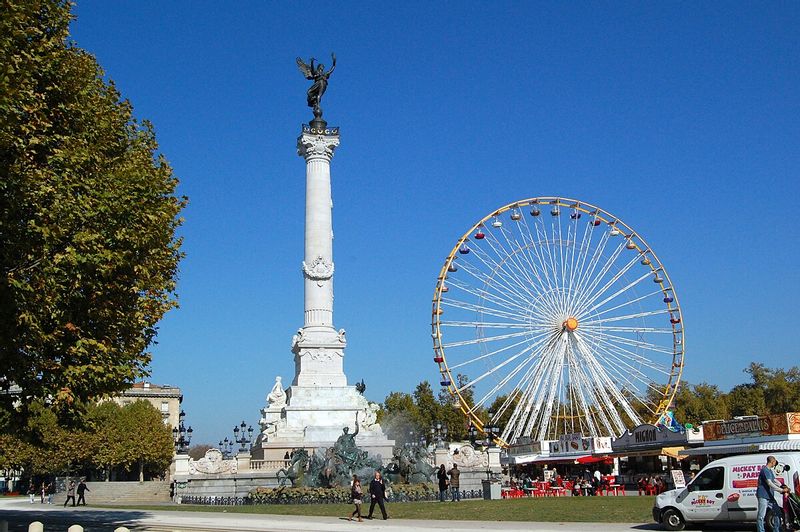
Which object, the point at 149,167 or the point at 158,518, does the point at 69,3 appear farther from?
the point at 158,518

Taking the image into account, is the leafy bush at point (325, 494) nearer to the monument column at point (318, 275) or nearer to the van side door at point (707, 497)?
the monument column at point (318, 275)

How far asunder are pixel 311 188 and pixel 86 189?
34.8 m

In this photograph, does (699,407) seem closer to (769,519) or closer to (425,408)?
(425,408)

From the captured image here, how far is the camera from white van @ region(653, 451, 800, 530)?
58.7 feet

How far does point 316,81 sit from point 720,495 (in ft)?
154

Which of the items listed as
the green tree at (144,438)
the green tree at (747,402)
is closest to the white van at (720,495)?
the green tree at (144,438)

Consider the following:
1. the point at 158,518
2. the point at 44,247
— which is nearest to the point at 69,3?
the point at 44,247

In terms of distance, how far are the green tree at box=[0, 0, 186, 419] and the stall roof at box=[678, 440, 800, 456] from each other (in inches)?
1040

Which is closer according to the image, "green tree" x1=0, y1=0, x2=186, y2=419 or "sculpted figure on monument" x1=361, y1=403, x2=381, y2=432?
"green tree" x1=0, y1=0, x2=186, y2=419

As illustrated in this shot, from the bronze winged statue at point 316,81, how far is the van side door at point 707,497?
42984 mm

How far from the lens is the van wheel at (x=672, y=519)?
61.5 ft

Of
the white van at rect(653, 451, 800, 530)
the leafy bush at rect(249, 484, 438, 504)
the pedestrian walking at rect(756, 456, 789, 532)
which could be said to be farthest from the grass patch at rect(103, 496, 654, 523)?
the pedestrian walking at rect(756, 456, 789, 532)

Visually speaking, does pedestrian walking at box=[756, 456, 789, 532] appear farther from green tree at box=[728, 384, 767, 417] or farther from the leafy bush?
green tree at box=[728, 384, 767, 417]

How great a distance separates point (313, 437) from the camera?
4781 cm
